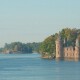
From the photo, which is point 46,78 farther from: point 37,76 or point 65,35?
point 65,35

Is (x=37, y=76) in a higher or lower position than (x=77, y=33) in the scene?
lower

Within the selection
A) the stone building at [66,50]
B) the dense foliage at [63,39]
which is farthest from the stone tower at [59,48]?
the dense foliage at [63,39]

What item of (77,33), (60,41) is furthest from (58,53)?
(77,33)

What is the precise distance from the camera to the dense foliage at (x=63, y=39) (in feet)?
549

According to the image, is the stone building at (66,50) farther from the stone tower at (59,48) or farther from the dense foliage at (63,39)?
the dense foliage at (63,39)

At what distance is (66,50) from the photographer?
541 feet

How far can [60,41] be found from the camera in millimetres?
164125

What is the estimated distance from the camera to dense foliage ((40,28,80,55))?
16725 centimetres

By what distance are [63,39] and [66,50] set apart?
7006 millimetres

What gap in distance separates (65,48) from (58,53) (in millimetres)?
4284

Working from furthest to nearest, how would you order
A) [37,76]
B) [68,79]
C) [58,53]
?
[58,53], [37,76], [68,79]

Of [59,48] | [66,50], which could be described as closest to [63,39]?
[66,50]

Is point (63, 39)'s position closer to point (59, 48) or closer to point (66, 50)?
point (66, 50)

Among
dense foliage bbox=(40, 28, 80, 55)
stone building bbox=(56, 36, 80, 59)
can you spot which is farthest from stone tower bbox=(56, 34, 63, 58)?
dense foliage bbox=(40, 28, 80, 55)
